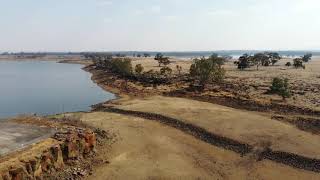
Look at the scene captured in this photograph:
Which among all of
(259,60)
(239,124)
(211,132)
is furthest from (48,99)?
(259,60)

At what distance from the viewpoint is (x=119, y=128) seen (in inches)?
1777

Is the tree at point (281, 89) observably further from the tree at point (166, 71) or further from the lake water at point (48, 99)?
the tree at point (166, 71)

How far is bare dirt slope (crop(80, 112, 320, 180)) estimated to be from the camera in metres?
32.4

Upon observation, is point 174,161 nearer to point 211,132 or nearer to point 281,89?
point 211,132

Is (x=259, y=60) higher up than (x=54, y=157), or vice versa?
(x=259, y=60)

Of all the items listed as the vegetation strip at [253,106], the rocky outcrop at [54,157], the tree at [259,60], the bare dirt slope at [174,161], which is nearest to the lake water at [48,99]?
the vegetation strip at [253,106]

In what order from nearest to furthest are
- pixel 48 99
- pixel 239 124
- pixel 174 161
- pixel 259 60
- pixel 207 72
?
pixel 174 161
pixel 239 124
pixel 207 72
pixel 48 99
pixel 259 60

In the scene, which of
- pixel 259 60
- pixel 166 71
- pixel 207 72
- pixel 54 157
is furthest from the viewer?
pixel 259 60

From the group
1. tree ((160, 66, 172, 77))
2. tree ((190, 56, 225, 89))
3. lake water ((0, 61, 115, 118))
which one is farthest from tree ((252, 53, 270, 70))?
tree ((190, 56, 225, 89))

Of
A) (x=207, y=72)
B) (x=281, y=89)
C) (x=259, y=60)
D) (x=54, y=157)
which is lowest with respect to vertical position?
(x=54, y=157)

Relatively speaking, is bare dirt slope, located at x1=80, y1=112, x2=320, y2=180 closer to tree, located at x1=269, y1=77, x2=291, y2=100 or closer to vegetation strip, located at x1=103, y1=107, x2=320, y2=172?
vegetation strip, located at x1=103, y1=107, x2=320, y2=172

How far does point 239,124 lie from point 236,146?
246 inches

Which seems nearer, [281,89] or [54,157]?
[54,157]

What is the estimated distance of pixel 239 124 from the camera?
4447 cm
